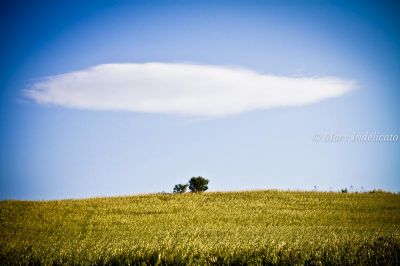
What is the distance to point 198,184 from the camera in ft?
203

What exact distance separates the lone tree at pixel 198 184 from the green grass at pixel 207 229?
14931 mm

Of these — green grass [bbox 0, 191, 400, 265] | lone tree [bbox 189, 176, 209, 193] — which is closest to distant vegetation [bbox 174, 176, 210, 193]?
lone tree [bbox 189, 176, 209, 193]

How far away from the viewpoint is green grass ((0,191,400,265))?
9.95 metres

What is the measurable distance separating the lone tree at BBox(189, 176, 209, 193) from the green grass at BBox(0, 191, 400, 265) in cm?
1493

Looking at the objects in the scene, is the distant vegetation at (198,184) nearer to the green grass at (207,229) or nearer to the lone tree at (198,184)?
the lone tree at (198,184)

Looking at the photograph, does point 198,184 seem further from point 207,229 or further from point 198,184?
point 207,229

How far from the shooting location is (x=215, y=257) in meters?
9.68

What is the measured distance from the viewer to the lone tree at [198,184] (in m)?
61.8

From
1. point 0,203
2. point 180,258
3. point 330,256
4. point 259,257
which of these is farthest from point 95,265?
point 0,203

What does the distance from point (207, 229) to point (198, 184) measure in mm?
37713

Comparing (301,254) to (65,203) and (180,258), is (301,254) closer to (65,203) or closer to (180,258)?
(180,258)

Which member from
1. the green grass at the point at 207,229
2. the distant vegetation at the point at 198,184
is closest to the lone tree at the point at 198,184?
the distant vegetation at the point at 198,184

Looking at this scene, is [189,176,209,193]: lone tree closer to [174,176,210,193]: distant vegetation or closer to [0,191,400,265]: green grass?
[174,176,210,193]: distant vegetation

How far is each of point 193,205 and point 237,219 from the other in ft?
26.7
